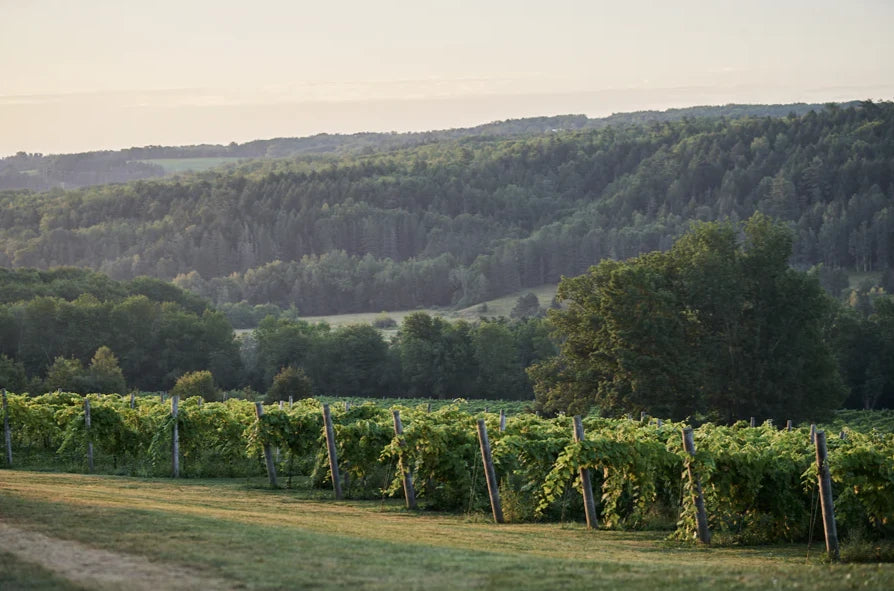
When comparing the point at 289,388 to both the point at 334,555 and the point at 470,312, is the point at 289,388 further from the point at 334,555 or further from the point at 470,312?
the point at 470,312

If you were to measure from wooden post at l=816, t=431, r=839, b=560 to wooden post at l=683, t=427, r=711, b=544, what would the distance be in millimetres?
2041

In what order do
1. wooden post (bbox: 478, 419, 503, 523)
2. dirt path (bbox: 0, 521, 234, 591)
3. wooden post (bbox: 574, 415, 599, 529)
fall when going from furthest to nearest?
wooden post (bbox: 478, 419, 503, 523)
wooden post (bbox: 574, 415, 599, 529)
dirt path (bbox: 0, 521, 234, 591)

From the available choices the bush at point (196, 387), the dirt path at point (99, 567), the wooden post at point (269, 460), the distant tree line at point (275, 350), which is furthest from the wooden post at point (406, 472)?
the distant tree line at point (275, 350)

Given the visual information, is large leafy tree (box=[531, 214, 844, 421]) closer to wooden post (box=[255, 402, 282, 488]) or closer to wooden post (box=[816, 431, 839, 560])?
wooden post (box=[255, 402, 282, 488])

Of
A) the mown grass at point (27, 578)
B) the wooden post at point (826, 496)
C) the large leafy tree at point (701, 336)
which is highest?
the mown grass at point (27, 578)

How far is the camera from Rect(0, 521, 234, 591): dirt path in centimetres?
1030

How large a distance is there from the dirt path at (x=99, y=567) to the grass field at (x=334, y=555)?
0.5 inches

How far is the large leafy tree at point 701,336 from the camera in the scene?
48.3 meters

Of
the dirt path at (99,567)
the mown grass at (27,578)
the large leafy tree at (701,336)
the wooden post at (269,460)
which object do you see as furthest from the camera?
the large leafy tree at (701,336)

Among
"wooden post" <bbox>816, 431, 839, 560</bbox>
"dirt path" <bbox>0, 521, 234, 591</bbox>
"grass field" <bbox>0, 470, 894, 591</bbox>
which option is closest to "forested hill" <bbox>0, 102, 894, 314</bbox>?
"wooden post" <bbox>816, 431, 839, 560</bbox>

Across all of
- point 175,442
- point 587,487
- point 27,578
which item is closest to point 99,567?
point 27,578

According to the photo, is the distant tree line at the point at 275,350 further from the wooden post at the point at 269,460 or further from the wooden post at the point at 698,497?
the wooden post at the point at 698,497

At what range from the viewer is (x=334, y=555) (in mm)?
12133

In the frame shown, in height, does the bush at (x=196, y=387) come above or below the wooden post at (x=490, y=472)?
below
